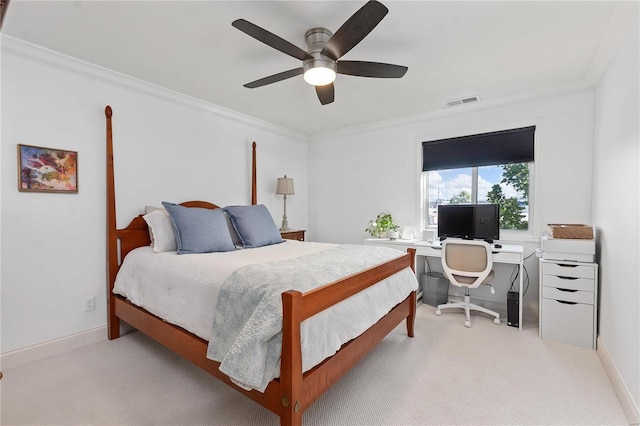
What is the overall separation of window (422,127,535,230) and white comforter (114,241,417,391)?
5.74 feet

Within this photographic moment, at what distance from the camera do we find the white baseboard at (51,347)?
2.21 metres

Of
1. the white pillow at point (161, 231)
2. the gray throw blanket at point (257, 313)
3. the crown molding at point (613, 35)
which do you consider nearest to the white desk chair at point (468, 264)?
the gray throw blanket at point (257, 313)

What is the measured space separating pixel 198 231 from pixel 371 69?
197cm

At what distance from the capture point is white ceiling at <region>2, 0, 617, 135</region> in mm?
1881

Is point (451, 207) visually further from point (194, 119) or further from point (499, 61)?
point (194, 119)

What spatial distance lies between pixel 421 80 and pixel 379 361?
2578 millimetres

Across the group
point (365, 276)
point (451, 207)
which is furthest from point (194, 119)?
point (451, 207)

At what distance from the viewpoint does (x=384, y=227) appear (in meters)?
4.13

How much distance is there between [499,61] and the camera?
2.54 meters

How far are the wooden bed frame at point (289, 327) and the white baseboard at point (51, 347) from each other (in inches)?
4.7

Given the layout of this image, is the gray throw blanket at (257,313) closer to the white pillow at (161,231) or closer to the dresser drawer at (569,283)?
the white pillow at (161,231)

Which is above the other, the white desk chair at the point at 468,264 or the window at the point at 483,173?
the window at the point at 483,173

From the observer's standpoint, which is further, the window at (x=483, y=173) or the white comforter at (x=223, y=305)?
the window at (x=483, y=173)

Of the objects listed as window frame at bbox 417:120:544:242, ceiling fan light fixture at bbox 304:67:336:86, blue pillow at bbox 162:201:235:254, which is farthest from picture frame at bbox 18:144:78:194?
window frame at bbox 417:120:544:242
